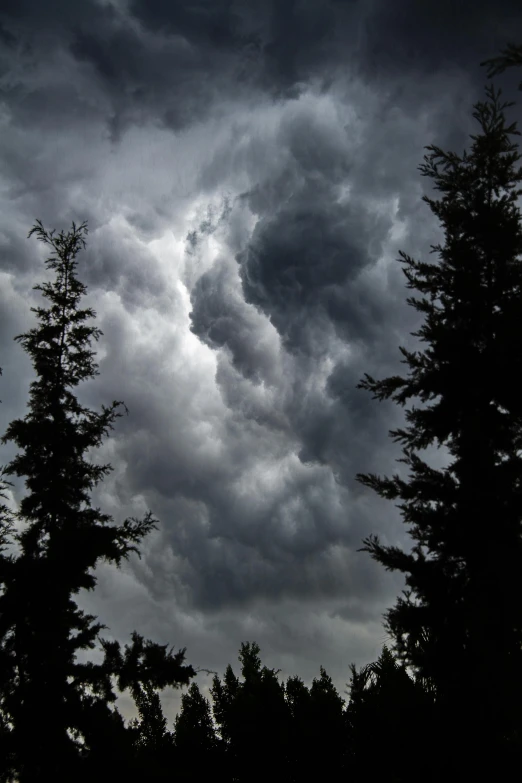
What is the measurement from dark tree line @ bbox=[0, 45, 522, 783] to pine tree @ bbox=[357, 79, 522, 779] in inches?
1.3

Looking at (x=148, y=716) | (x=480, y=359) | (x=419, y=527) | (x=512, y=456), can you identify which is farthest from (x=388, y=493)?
(x=148, y=716)

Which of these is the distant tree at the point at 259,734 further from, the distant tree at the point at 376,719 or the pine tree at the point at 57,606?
the pine tree at the point at 57,606

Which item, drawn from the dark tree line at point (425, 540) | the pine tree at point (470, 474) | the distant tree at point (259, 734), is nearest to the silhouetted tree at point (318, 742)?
the distant tree at point (259, 734)

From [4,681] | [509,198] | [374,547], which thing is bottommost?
[4,681]

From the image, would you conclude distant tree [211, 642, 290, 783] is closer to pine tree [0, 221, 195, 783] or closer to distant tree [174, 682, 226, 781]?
distant tree [174, 682, 226, 781]

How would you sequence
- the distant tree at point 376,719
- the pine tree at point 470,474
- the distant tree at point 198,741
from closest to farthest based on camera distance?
the pine tree at point 470,474, the distant tree at point 376,719, the distant tree at point 198,741

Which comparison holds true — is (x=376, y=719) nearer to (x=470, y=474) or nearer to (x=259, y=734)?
(x=259, y=734)

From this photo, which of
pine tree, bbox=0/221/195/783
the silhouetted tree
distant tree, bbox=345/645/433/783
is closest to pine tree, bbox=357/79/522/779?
pine tree, bbox=0/221/195/783

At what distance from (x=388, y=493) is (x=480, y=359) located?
379cm

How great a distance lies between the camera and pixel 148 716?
5216 cm

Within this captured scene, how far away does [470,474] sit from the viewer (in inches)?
458

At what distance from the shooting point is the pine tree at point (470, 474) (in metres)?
10.3

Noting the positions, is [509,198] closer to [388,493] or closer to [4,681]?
[388,493]

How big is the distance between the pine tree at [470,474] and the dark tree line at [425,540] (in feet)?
0.11
